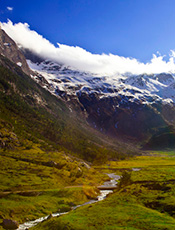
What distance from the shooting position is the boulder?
4619cm

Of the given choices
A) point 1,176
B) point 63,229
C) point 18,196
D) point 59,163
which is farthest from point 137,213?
point 59,163

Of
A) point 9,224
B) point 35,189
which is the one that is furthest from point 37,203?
point 9,224

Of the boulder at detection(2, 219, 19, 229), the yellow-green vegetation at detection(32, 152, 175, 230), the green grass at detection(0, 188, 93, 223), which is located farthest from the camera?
the green grass at detection(0, 188, 93, 223)

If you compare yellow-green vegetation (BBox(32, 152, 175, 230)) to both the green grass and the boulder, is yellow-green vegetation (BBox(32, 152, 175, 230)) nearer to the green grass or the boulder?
the boulder

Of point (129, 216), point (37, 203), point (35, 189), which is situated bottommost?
point (35, 189)

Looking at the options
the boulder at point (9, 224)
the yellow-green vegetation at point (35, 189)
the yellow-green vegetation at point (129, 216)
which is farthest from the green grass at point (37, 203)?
the yellow-green vegetation at point (129, 216)

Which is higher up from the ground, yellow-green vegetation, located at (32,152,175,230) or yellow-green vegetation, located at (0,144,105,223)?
yellow-green vegetation, located at (32,152,175,230)

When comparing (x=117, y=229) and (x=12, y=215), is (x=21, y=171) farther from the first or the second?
(x=117, y=229)

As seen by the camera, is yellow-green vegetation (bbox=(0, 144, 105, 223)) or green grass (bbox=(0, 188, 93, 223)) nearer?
green grass (bbox=(0, 188, 93, 223))

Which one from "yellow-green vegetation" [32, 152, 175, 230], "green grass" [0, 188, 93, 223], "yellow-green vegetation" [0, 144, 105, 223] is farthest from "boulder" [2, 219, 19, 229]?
"yellow-green vegetation" [32, 152, 175, 230]

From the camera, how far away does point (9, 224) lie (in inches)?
1826

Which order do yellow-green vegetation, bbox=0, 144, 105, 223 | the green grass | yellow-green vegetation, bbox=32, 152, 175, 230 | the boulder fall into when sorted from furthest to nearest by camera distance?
1. yellow-green vegetation, bbox=0, 144, 105, 223
2. the green grass
3. the boulder
4. yellow-green vegetation, bbox=32, 152, 175, 230

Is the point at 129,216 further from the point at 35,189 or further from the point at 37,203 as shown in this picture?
the point at 35,189

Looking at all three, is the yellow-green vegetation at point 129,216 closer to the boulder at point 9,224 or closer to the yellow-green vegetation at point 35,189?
the boulder at point 9,224
